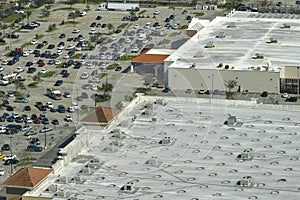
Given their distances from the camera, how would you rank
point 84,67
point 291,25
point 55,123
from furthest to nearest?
point 291,25 < point 84,67 < point 55,123

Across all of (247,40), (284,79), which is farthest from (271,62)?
(247,40)

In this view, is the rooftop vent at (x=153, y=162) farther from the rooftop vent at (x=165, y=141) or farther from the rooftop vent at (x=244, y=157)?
the rooftop vent at (x=244, y=157)

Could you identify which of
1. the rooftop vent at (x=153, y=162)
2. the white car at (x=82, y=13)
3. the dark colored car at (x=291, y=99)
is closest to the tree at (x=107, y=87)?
the dark colored car at (x=291, y=99)

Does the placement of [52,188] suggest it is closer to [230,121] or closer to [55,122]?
[230,121]

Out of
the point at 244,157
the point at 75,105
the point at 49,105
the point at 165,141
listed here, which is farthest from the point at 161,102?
the point at 49,105

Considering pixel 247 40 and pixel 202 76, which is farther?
pixel 247 40

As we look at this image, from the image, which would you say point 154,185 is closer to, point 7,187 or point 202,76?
point 7,187

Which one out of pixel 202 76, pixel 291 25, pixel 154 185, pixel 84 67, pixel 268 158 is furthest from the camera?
pixel 291 25
